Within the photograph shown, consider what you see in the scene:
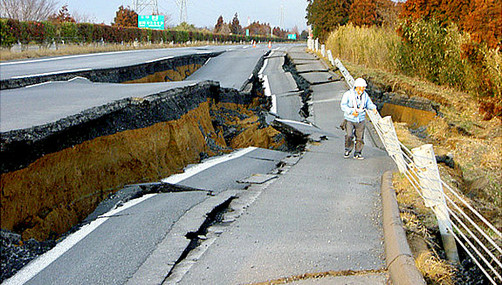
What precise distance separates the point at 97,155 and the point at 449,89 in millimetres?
13563

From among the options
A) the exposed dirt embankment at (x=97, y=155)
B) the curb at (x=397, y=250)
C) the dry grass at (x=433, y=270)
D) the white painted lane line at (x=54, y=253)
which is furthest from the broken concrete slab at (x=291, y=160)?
the dry grass at (x=433, y=270)

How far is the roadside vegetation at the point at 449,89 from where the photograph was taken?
525cm

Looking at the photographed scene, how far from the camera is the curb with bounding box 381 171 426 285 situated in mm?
A: 3518

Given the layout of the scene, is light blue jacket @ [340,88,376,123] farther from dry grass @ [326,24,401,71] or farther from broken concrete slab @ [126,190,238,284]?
dry grass @ [326,24,401,71]

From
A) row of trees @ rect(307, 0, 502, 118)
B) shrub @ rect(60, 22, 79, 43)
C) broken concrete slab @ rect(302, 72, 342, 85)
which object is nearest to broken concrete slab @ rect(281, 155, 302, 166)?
row of trees @ rect(307, 0, 502, 118)

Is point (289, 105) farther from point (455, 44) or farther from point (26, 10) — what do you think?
point (26, 10)

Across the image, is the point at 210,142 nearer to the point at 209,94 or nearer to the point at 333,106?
the point at 209,94

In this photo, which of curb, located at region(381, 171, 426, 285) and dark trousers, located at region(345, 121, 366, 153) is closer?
curb, located at region(381, 171, 426, 285)

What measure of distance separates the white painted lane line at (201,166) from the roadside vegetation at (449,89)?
9.82 feet

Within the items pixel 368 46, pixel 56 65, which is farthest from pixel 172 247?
pixel 368 46

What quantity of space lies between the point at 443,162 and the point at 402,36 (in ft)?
37.5

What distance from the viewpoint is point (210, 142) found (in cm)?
998

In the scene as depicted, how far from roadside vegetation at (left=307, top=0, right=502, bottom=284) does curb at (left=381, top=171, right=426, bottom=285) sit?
0.15 metres

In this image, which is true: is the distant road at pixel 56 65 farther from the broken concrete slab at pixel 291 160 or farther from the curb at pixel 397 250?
the curb at pixel 397 250
